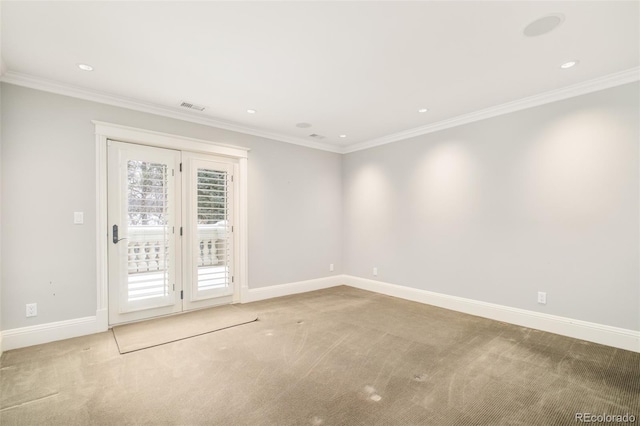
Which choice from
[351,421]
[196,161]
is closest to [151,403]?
[351,421]

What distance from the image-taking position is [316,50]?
97.2 inches

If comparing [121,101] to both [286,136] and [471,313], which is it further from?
[471,313]

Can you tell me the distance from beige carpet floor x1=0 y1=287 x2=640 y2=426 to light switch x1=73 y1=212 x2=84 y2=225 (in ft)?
4.12

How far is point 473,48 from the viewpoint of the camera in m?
2.44

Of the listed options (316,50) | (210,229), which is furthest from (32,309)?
(316,50)

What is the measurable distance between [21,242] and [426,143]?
5.13 m

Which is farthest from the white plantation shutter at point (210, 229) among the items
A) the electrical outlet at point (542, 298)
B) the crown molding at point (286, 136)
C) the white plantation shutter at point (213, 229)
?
the electrical outlet at point (542, 298)

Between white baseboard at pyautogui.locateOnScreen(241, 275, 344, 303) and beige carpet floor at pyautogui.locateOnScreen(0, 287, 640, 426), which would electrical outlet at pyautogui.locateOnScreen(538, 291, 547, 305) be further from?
white baseboard at pyautogui.locateOnScreen(241, 275, 344, 303)

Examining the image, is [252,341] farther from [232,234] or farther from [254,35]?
[254,35]

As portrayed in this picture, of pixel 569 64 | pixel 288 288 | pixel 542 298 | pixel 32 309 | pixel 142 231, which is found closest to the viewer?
pixel 569 64

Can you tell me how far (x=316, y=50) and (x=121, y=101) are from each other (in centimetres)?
255

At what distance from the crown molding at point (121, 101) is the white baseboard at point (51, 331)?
8.01 ft

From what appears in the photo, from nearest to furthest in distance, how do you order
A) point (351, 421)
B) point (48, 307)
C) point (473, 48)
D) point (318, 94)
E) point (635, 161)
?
point (351, 421), point (473, 48), point (635, 161), point (48, 307), point (318, 94)

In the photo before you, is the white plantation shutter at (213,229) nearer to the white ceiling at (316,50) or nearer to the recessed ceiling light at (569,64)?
the white ceiling at (316,50)
